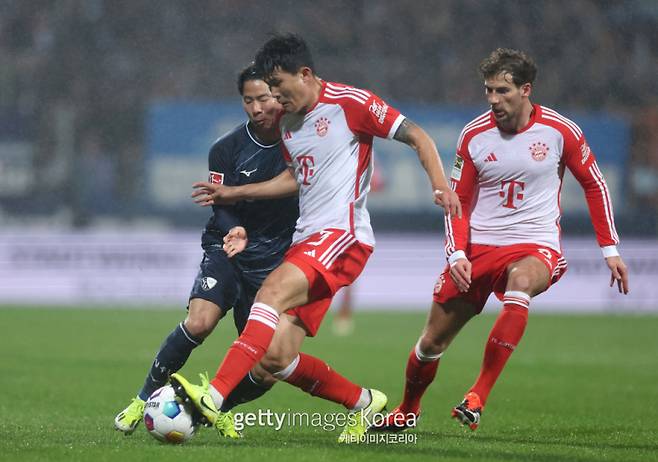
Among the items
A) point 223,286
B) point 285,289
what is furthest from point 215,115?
point 285,289

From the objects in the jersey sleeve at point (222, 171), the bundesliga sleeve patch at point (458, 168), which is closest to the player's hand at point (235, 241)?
the jersey sleeve at point (222, 171)

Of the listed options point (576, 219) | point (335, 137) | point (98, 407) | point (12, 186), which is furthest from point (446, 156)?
point (335, 137)

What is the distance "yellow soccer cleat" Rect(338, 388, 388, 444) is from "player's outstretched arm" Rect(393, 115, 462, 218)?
143 centimetres

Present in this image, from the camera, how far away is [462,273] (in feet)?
22.5

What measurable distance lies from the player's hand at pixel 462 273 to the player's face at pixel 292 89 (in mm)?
1312

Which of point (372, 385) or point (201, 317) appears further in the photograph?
point (372, 385)

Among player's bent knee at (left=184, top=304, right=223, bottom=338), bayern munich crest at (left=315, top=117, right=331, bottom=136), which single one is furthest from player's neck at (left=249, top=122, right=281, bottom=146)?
player's bent knee at (left=184, top=304, right=223, bottom=338)

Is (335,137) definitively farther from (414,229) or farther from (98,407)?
(414,229)

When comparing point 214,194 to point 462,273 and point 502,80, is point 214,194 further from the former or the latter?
point 502,80

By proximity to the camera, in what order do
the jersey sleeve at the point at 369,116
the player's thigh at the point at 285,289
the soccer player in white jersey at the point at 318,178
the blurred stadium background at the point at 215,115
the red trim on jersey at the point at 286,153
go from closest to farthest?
the player's thigh at the point at 285,289 → the soccer player in white jersey at the point at 318,178 → the jersey sleeve at the point at 369,116 → the red trim on jersey at the point at 286,153 → the blurred stadium background at the point at 215,115

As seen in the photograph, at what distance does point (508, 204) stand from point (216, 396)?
2379 millimetres

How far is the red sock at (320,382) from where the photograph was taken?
6738 mm

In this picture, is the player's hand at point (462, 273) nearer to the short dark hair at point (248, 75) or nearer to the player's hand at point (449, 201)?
the player's hand at point (449, 201)

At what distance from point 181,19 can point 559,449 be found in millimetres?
16339
